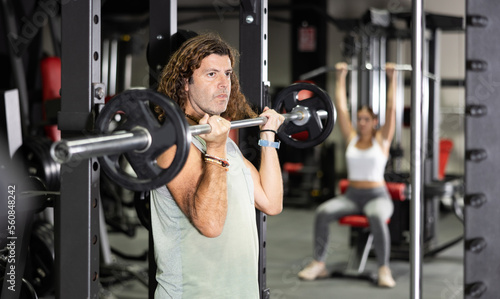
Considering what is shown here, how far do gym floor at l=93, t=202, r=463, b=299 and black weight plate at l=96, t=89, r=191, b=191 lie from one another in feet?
10.6

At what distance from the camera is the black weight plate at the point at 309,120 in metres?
2.31

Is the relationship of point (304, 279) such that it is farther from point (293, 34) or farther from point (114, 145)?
point (293, 34)

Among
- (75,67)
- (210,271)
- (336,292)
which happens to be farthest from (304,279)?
(75,67)

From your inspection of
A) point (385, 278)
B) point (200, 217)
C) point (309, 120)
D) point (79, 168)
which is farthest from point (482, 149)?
point (385, 278)

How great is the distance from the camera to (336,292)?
465 cm

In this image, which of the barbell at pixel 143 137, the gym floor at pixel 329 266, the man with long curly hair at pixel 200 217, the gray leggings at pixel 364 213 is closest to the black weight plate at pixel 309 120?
the man with long curly hair at pixel 200 217

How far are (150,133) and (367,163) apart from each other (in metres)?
3.85

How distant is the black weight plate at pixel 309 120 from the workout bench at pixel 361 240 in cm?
284

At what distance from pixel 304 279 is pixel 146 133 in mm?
3792

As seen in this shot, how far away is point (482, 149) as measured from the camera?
1.82 metres

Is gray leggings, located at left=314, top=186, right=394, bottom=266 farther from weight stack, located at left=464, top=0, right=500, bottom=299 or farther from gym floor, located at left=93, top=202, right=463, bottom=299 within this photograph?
weight stack, located at left=464, top=0, right=500, bottom=299

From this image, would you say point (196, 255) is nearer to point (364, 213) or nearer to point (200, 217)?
point (200, 217)

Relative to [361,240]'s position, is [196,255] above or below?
above

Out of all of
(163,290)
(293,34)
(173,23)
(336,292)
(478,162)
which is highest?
(293,34)
